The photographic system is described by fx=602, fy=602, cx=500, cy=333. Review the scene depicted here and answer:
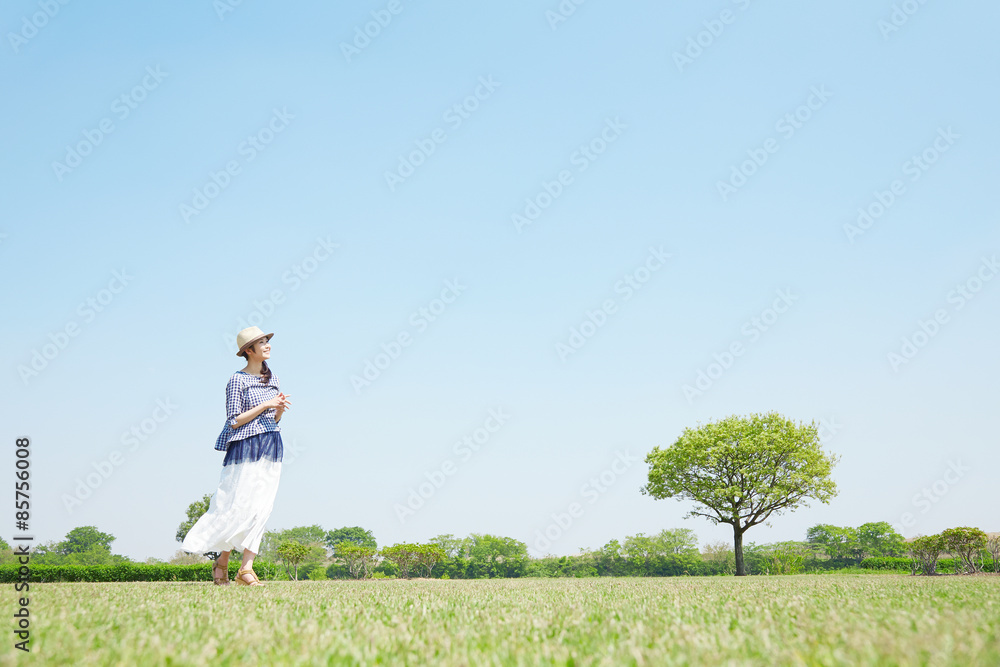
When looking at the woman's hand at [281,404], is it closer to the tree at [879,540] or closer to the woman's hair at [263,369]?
the woman's hair at [263,369]

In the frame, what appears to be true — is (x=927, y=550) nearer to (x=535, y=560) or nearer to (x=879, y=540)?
(x=535, y=560)

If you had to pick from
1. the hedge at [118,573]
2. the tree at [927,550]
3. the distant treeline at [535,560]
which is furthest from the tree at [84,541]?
the tree at [927,550]

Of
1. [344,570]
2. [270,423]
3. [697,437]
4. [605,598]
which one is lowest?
[344,570]

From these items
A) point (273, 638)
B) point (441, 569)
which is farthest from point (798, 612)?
point (441, 569)

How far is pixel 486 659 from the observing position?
3043mm

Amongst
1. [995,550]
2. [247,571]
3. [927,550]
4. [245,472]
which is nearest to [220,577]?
[247,571]

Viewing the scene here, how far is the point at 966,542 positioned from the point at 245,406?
1030 inches

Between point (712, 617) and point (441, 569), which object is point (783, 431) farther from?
A: point (712, 617)

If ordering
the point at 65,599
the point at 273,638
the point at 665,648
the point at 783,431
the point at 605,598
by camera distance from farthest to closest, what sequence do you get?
the point at 783,431, the point at 605,598, the point at 65,599, the point at 273,638, the point at 665,648

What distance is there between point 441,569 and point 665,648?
33257mm

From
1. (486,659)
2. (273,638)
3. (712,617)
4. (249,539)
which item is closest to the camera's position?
(486,659)

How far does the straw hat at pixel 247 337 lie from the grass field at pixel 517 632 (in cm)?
417

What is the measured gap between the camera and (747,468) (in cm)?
3078

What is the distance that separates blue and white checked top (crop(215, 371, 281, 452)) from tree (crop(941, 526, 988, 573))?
990 inches
